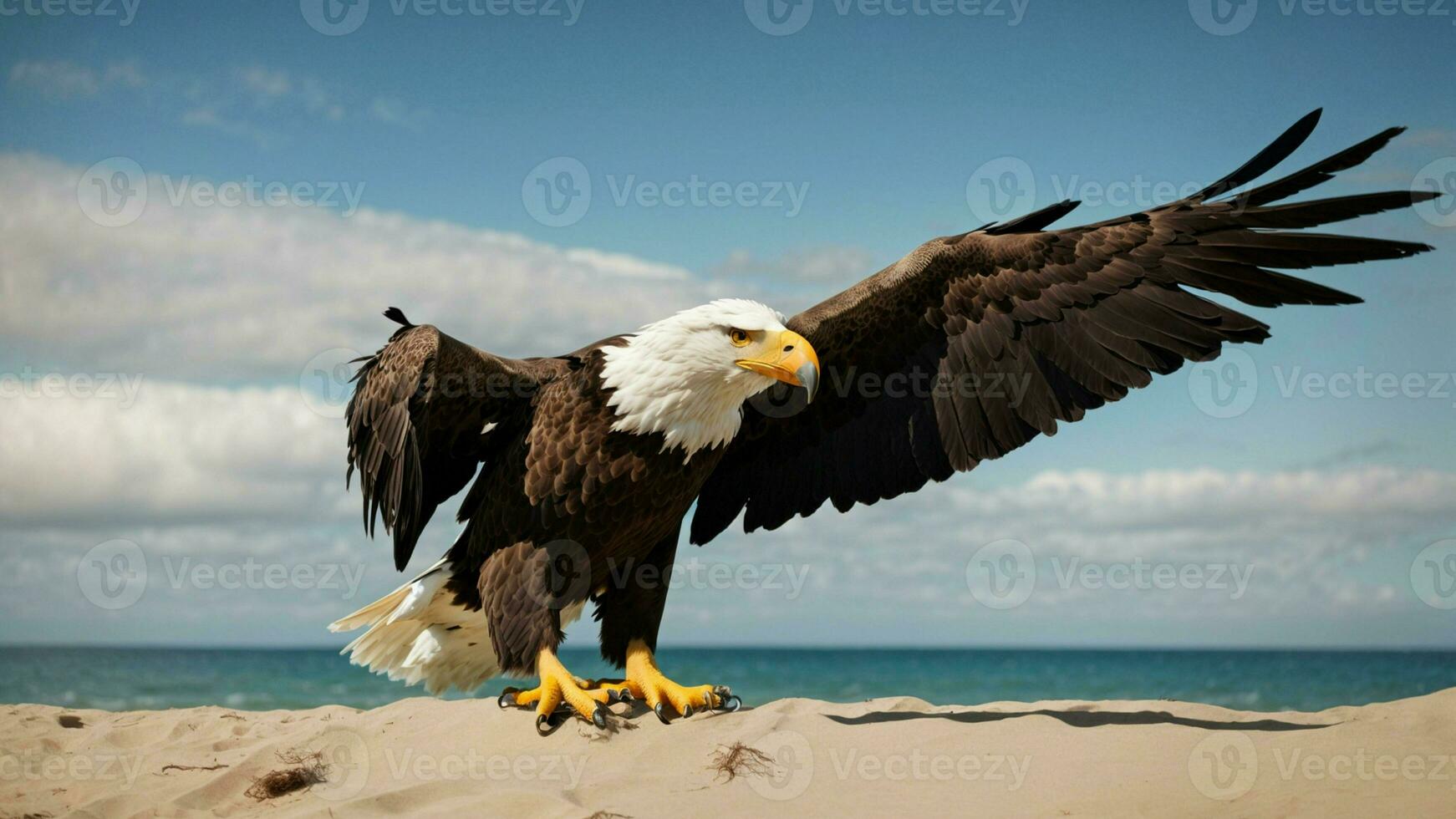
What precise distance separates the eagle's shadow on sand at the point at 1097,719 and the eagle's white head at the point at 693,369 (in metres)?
1.51

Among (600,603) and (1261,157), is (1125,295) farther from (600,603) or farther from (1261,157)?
(600,603)

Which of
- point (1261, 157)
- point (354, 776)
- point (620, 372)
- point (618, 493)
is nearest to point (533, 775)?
point (354, 776)

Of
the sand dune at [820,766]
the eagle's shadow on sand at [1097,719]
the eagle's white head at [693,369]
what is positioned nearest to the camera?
the sand dune at [820,766]

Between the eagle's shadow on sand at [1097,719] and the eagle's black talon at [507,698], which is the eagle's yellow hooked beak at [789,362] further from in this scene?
the eagle's black talon at [507,698]

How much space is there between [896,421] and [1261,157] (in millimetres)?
2061

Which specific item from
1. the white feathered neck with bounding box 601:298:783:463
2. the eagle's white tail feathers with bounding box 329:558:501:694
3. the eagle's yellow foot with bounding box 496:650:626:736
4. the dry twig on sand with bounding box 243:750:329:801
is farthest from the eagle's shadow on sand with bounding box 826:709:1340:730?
the dry twig on sand with bounding box 243:750:329:801

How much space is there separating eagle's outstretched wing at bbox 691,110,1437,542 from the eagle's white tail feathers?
182 centimetres

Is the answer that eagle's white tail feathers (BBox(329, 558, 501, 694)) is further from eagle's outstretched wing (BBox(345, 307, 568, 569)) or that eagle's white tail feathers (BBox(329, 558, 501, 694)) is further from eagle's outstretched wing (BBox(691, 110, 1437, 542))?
eagle's outstretched wing (BBox(691, 110, 1437, 542))

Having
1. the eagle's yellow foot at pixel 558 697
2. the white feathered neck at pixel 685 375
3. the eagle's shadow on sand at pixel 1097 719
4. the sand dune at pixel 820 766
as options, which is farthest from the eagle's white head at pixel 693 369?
the eagle's shadow on sand at pixel 1097 719

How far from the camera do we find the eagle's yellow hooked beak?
456cm

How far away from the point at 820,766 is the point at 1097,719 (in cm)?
130

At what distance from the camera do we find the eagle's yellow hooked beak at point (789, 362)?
4562 mm

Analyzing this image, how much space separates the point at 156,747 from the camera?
5535mm

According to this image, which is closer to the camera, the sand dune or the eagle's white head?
the sand dune
